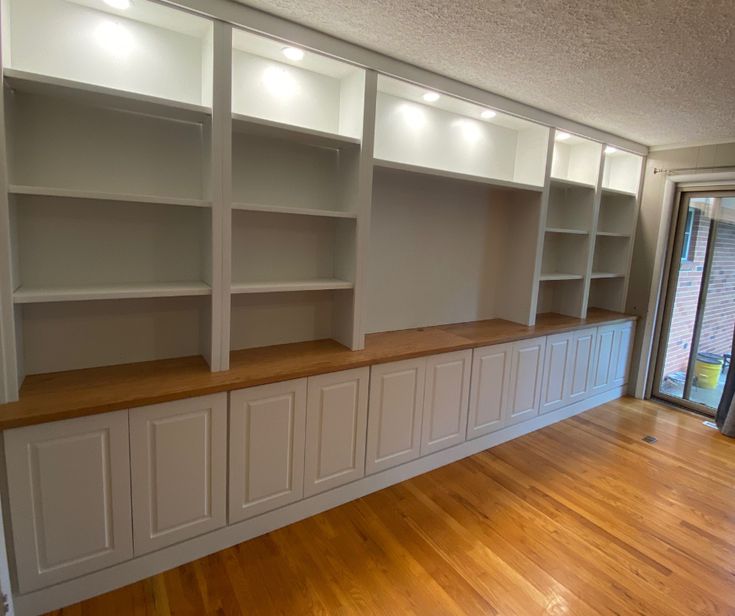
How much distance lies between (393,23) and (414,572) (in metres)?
2.52

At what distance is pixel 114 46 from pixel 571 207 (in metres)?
3.60

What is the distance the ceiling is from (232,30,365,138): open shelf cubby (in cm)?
20

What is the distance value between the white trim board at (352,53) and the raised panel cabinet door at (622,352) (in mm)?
1988

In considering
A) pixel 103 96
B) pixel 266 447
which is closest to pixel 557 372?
pixel 266 447

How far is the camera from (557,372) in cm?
351

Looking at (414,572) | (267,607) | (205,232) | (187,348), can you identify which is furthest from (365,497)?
(205,232)

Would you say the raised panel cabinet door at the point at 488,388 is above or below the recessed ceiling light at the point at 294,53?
below

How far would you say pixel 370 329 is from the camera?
2.88 m

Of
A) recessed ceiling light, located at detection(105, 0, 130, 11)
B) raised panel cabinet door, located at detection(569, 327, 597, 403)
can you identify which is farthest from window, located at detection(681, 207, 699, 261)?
recessed ceiling light, located at detection(105, 0, 130, 11)

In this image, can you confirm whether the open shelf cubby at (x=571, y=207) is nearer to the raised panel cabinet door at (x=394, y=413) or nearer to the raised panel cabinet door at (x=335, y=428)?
the raised panel cabinet door at (x=394, y=413)

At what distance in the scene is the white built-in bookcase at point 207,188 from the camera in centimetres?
175

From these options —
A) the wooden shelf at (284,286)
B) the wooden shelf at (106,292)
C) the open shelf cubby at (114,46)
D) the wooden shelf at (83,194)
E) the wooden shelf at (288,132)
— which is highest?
the open shelf cubby at (114,46)

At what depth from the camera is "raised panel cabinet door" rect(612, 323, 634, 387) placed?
4.05 meters

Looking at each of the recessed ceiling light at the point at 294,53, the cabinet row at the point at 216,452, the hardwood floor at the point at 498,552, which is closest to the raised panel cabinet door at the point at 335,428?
the cabinet row at the point at 216,452
